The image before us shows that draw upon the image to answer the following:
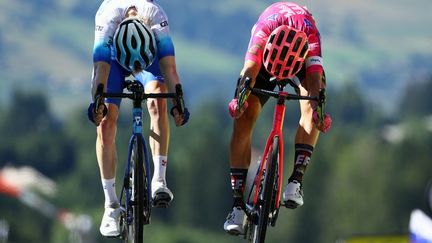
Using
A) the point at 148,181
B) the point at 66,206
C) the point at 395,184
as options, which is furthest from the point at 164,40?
the point at 66,206

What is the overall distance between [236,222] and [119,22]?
263 cm

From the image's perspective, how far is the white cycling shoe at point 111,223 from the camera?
1858 cm

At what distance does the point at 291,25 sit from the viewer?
18.6m

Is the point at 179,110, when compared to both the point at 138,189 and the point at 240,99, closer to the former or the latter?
the point at 240,99

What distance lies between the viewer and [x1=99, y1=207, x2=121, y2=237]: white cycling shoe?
18.6 meters

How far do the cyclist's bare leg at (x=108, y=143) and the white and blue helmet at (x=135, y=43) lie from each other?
2.26 ft

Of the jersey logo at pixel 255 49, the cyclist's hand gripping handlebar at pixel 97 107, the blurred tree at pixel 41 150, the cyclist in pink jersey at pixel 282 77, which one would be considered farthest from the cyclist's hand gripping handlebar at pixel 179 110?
the blurred tree at pixel 41 150

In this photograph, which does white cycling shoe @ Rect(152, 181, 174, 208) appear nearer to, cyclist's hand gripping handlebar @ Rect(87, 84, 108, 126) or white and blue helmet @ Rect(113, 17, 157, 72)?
cyclist's hand gripping handlebar @ Rect(87, 84, 108, 126)

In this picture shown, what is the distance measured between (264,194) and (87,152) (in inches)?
5680

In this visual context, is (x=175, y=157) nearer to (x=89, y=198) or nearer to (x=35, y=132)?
(x=89, y=198)

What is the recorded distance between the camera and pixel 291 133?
168625 millimetres

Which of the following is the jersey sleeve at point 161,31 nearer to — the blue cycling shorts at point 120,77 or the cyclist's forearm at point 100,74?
the blue cycling shorts at point 120,77

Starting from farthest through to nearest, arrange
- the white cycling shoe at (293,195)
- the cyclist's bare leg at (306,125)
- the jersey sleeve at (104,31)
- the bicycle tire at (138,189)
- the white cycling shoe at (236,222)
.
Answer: the white cycling shoe at (236,222) < the cyclist's bare leg at (306,125) < the white cycling shoe at (293,195) < the jersey sleeve at (104,31) < the bicycle tire at (138,189)

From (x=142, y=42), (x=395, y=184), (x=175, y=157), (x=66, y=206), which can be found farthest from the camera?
(x=175, y=157)
